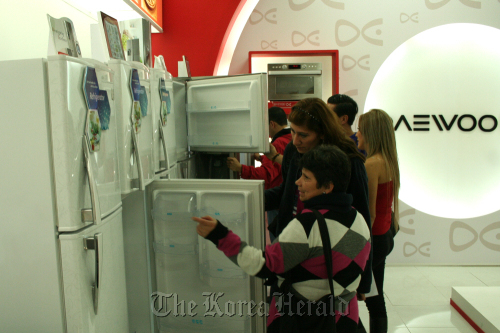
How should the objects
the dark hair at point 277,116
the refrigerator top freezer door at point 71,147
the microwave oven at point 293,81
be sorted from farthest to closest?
the microwave oven at point 293,81, the dark hair at point 277,116, the refrigerator top freezer door at point 71,147

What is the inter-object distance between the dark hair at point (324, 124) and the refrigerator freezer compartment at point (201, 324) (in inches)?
43.6

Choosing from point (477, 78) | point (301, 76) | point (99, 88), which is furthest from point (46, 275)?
point (477, 78)

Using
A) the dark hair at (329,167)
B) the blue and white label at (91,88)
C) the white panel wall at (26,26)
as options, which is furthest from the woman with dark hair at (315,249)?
the white panel wall at (26,26)

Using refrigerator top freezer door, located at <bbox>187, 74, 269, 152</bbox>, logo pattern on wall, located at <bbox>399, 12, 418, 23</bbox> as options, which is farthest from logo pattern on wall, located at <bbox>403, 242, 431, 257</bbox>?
refrigerator top freezer door, located at <bbox>187, 74, 269, 152</bbox>

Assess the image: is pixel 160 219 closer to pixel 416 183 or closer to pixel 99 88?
pixel 99 88

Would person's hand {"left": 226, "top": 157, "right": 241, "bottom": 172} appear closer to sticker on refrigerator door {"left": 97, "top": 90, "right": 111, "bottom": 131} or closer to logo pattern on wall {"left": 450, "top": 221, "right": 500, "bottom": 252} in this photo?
sticker on refrigerator door {"left": 97, "top": 90, "right": 111, "bottom": 131}

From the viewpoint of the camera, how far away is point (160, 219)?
2145 mm

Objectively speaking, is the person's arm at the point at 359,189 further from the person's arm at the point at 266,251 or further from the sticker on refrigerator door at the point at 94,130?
the sticker on refrigerator door at the point at 94,130

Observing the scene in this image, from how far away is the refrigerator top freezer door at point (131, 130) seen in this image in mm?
1661

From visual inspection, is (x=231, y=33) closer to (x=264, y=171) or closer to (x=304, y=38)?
(x=304, y=38)

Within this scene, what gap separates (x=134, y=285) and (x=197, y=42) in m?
2.30

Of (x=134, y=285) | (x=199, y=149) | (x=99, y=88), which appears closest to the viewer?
(x=99, y=88)

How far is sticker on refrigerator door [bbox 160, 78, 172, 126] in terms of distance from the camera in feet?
7.10

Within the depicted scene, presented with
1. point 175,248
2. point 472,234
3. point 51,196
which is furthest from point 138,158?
point 472,234
